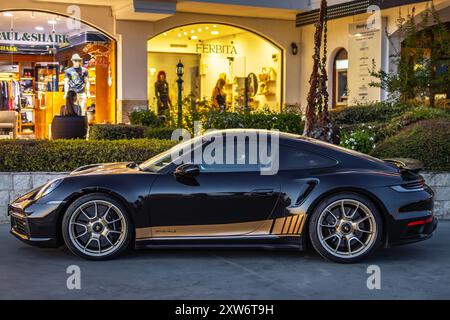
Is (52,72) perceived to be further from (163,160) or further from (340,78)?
(163,160)

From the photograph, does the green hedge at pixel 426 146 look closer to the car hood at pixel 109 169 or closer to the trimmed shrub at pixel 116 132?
the car hood at pixel 109 169

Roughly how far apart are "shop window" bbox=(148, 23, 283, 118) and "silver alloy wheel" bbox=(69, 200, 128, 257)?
44.9ft

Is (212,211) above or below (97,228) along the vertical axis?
above

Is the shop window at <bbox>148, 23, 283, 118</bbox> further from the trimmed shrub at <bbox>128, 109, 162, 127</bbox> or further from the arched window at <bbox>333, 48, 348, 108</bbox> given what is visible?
the trimmed shrub at <bbox>128, 109, 162, 127</bbox>

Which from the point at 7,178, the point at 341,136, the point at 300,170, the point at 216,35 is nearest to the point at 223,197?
the point at 300,170

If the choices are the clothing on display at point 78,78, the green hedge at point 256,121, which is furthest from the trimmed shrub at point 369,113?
the clothing on display at point 78,78

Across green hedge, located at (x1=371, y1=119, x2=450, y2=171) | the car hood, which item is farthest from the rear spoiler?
the car hood

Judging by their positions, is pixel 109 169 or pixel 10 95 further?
pixel 10 95

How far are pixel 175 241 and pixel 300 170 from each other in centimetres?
144

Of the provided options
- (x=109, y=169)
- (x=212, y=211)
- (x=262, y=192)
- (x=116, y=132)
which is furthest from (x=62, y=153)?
(x=116, y=132)

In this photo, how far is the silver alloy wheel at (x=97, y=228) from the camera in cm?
655

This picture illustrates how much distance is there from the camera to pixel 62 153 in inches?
361

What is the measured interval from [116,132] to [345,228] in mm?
8039

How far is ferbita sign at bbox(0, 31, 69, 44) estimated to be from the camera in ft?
59.8
